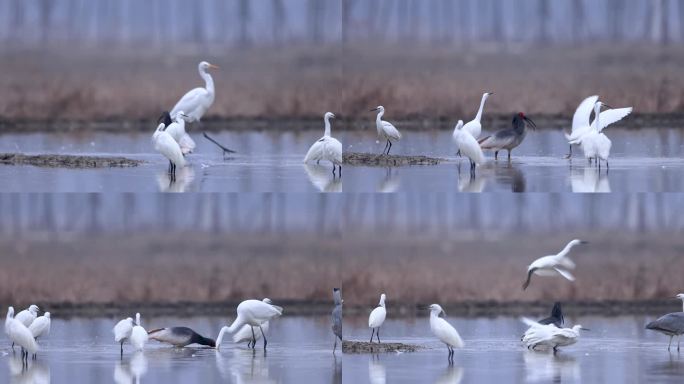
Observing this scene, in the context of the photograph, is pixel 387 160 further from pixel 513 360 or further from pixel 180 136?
pixel 513 360

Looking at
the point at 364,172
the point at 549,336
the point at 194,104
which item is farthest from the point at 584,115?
the point at 194,104

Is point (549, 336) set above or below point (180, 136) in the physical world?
below

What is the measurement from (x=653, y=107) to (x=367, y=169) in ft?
25.8

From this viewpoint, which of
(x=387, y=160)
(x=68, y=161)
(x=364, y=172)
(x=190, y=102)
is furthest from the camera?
(x=190, y=102)

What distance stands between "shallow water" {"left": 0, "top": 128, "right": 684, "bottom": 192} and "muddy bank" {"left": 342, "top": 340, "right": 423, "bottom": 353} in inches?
55.0

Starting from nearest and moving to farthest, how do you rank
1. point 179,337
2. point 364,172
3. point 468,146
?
1. point 468,146
2. point 179,337
3. point 364,172

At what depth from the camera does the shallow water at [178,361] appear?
1234cm

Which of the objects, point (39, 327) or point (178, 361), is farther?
point (39, 327)

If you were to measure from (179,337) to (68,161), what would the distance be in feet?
6.51

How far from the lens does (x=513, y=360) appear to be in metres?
13.3

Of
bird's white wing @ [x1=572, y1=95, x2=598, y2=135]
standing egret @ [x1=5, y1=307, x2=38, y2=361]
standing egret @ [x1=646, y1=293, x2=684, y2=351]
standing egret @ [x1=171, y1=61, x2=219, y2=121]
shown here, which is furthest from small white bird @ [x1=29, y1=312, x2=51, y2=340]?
standing egret @ [x1=646, y1=293, x2=684, y2=351]

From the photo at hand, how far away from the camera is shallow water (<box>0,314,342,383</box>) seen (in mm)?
12336

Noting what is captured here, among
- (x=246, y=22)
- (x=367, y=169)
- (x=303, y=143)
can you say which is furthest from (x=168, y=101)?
(x=367, y=169)

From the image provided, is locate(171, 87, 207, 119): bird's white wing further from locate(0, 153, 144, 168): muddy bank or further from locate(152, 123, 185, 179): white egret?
locate(152, 123, 185, 179): white egret
